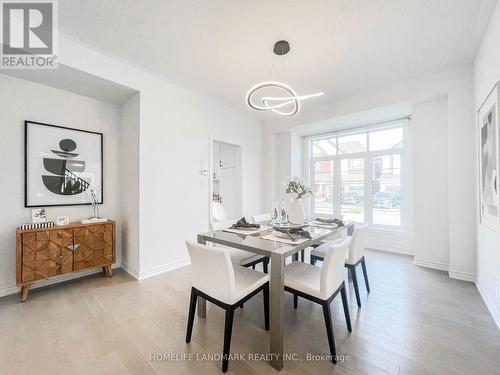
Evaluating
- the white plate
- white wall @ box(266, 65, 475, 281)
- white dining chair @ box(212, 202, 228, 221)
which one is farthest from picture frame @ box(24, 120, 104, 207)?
white wall @ box(266, 65, 475, 281)

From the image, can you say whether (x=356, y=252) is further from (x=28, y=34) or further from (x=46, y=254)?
(x=28, y=34)

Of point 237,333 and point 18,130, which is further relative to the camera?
point 18,130

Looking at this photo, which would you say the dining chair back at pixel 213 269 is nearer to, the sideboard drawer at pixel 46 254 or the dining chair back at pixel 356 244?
the dining chair back at pixel 356 244

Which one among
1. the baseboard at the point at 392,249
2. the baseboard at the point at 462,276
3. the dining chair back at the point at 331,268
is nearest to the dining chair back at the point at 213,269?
the dining chair back at the point at 331,268

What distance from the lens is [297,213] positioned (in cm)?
236

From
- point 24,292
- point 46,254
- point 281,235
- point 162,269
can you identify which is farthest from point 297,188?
point 24,292

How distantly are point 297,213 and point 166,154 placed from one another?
210 centimetres

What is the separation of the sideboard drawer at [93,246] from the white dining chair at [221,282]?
187 cm

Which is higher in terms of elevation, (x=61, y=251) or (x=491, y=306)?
(x=61, y=251)

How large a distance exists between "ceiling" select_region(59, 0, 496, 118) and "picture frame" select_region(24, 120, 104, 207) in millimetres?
1227

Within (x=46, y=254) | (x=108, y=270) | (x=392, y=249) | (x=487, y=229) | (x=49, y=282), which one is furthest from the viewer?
(x=392, y=249)

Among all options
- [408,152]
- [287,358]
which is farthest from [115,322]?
[408,152]

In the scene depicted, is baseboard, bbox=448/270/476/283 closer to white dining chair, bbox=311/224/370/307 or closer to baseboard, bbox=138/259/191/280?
white dining chair, bbox=311/224/370/307

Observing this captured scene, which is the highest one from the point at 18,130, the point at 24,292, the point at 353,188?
the point at 18,130
